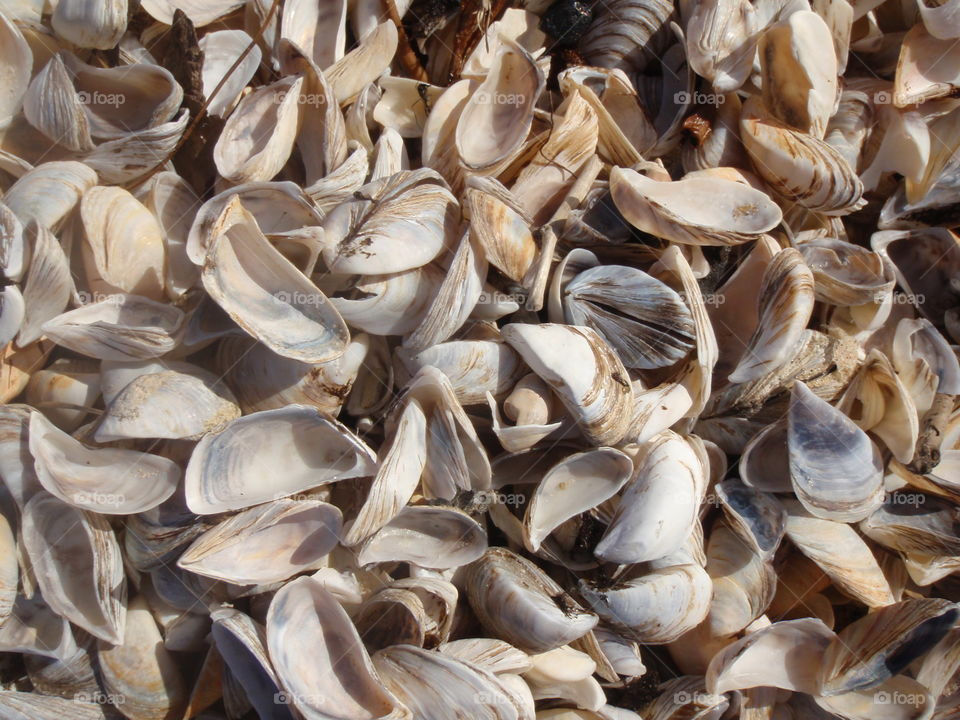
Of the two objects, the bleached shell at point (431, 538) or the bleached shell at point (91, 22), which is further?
the bleached shell at point (91, 22)

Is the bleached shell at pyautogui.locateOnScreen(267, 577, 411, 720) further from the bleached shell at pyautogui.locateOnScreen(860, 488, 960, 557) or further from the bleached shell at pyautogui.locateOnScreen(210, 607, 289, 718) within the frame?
the bleached shell at pyautogui.locateOnScreen(860, 488, 960, 557)

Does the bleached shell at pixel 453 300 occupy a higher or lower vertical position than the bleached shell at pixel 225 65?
lower

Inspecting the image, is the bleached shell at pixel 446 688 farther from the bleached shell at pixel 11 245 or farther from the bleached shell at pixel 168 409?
the bleached shell at pixel 11 245

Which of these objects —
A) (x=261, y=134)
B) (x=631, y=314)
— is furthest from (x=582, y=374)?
(x=261, y=134)

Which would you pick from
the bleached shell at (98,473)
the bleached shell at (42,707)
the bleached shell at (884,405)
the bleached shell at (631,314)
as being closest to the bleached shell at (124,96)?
the bleached shell at (98,473)

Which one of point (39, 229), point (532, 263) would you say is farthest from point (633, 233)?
point (39, 229)

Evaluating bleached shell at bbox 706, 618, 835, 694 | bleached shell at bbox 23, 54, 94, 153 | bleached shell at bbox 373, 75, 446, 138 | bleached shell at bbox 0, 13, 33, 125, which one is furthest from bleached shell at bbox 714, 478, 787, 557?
bleached shell at bbox 0, 13, 33, 125
